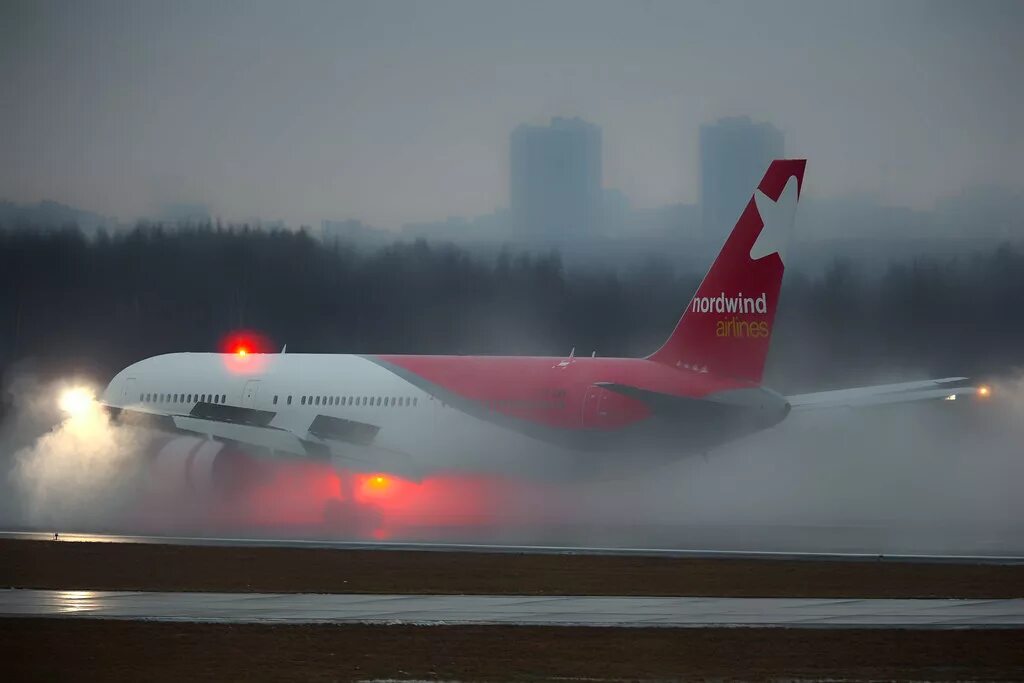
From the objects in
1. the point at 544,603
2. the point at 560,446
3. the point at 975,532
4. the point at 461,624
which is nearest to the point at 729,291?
the point at 560,446

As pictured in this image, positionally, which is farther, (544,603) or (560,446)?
(560,446)

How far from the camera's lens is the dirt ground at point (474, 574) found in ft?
94.2

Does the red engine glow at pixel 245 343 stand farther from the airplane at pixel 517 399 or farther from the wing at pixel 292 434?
the wing at pixel 292 434

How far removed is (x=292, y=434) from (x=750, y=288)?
15.1 m

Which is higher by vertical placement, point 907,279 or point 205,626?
point 907,279

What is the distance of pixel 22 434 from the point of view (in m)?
55.9

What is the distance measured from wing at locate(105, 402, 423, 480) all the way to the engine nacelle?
40 centimetres

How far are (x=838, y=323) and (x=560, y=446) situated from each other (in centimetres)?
1589

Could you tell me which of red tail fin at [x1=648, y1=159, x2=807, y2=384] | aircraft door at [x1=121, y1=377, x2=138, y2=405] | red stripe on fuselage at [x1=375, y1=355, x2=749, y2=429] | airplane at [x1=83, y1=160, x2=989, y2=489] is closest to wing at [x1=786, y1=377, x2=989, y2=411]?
airplane at [x1=83, y1=160, x2=989, y2=489]

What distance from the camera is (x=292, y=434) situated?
4741 centimetres

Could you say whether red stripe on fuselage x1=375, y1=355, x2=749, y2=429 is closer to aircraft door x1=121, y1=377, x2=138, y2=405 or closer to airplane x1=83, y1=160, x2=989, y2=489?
airplane x1=83, y1=160, x2=989, y2=489

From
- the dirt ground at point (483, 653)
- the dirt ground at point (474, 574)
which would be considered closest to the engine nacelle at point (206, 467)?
the dirt ground at point (474, 574)

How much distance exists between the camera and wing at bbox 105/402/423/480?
46.7 m

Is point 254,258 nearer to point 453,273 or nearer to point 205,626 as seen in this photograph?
point 453,273
